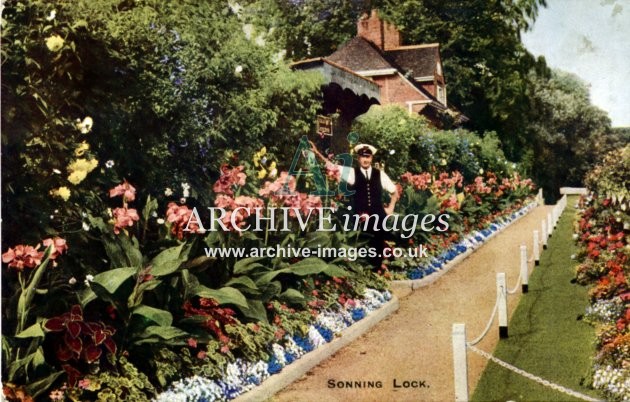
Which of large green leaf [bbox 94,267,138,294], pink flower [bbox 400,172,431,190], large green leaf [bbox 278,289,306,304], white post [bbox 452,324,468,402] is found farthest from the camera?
pink flower [bbox 400,172,431,190]

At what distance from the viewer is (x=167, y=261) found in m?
4.93

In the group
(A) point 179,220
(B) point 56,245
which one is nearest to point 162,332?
(B) point 56,245

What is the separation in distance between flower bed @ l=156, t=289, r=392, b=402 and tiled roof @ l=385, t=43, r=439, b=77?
294 cm

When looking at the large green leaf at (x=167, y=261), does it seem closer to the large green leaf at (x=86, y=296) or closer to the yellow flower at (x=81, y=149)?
the large green leaf at (x=86, y=296)

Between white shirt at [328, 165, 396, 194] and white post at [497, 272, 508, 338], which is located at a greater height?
white shirt at [328, 165, 396, 194]

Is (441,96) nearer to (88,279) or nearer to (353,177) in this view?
(353,177)

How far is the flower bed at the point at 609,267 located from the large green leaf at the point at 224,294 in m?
2.64

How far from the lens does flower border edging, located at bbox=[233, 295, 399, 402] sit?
15.9ft

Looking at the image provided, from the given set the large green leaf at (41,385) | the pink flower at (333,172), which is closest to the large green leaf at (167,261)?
the large green leaf at (41,385)

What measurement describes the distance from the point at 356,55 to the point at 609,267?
3690 millimetres

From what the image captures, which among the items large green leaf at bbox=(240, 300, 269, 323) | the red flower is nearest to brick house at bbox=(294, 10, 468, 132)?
large green leaf at bbox=(240, 300, 269, 323)

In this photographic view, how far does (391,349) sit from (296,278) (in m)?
1.09

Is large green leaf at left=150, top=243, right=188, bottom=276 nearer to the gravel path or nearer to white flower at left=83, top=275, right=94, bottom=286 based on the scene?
white flower at left=83, top=275, right=94, bottom=286

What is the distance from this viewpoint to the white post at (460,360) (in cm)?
399
